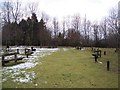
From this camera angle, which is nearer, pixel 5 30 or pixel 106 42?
pixel 5 30

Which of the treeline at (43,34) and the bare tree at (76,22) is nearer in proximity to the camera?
the treeline at (43,34)

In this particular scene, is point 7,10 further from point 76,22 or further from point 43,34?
point 76,22

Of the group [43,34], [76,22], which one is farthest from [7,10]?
[76,22]

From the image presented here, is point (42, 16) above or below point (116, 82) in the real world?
above

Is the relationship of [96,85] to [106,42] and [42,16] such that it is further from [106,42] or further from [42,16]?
[42,16]

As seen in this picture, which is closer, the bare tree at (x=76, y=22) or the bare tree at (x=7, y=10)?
the bare tree at (x=7, y=10)

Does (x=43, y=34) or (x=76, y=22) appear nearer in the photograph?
(x=43, y=34)

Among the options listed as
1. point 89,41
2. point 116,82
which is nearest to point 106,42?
point 89,41

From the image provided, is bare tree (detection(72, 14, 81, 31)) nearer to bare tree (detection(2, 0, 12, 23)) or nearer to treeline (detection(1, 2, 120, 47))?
treeline (detection(1, 2, 120, 47))

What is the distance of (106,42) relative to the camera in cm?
6356

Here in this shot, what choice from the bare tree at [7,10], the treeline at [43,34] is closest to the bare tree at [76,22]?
the treeline at [43,34]

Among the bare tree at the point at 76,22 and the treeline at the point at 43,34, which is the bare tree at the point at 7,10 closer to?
the treeline at the point at 43,34

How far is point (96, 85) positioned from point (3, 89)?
412 cm

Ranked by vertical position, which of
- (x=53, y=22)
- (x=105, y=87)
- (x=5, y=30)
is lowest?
(x=105, y=87)
